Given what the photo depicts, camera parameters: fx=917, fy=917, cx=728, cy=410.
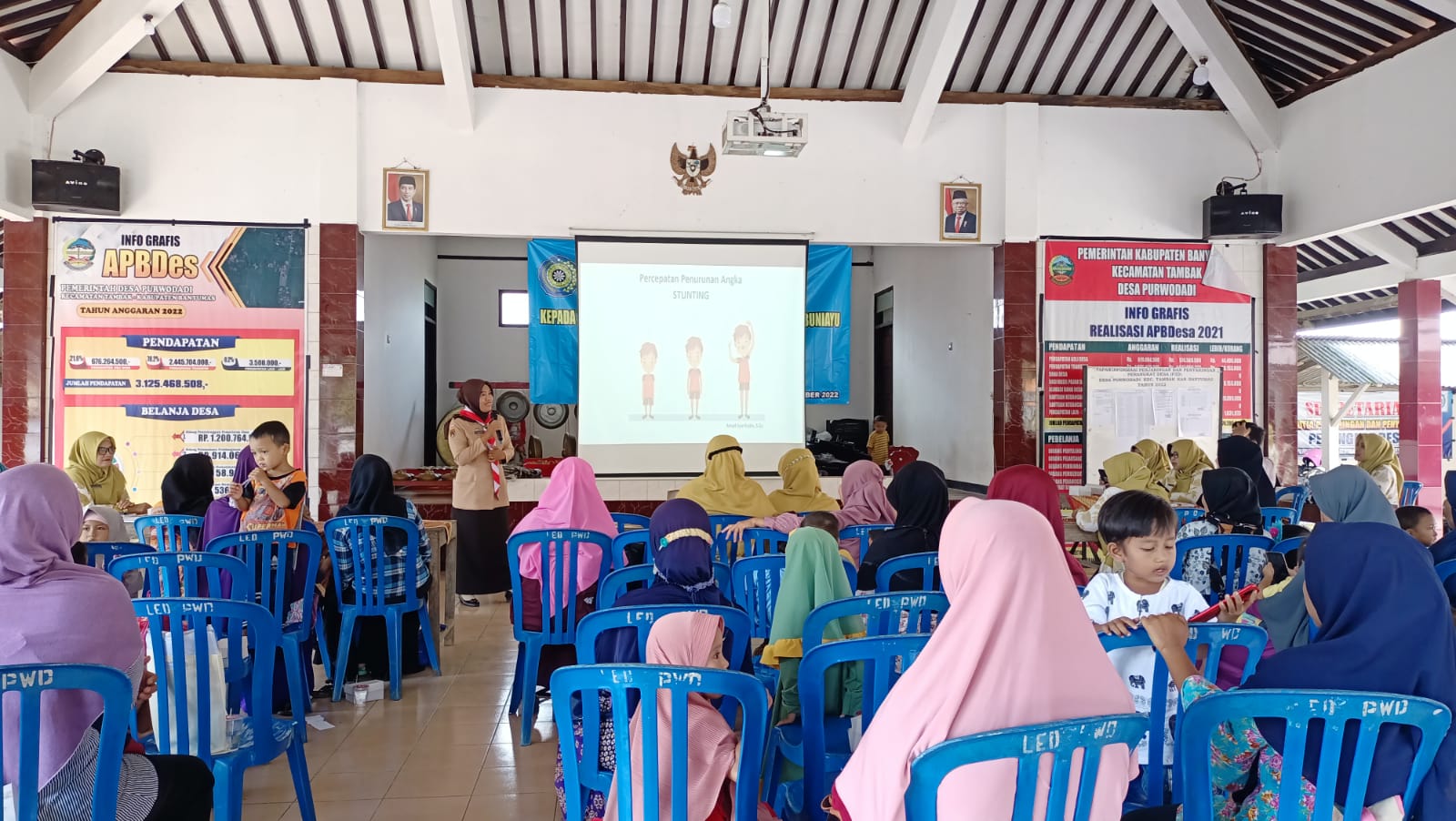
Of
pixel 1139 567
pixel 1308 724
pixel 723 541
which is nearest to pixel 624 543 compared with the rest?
pixel 723 541

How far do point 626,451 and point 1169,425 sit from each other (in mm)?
4075

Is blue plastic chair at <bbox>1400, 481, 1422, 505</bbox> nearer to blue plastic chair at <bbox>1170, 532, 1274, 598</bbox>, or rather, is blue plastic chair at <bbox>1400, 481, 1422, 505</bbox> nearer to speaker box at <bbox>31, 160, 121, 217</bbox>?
blue plastic chair at <bbox>1170, 532, 1274, 598</bbox>

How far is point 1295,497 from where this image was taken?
573 centimetres

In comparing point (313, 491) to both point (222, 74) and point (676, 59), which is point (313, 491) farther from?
point (676, 59)

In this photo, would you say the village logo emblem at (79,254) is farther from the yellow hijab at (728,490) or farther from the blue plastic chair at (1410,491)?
the blue plastic chair at (1410,491)

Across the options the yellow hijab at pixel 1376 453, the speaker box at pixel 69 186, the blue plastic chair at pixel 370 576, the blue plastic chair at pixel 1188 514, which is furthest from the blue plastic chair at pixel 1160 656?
the speaker box at pixel 69 186

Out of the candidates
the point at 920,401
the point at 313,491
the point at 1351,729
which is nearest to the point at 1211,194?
the point at 920,401

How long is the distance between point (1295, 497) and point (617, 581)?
4.88 m

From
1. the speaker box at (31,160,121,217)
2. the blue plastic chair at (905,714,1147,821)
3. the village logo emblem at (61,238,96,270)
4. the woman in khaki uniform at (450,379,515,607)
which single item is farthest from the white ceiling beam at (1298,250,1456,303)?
the village logo emblem at (61,238,96,270)

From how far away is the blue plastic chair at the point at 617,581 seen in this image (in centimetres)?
274

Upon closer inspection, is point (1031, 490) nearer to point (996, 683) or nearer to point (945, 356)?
point (996, 683)

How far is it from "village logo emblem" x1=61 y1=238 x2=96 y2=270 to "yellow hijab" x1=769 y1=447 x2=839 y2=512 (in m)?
4.93

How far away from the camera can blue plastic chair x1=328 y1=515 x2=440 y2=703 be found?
3.78m

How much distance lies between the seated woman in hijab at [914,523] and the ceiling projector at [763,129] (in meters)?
2.46
